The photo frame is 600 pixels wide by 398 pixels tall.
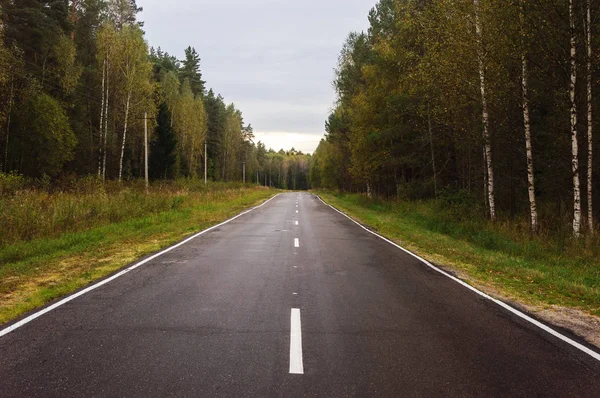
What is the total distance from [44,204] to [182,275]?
1012cm

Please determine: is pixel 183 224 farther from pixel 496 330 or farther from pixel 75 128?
pixel 75 128

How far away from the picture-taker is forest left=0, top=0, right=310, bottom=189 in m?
25.9

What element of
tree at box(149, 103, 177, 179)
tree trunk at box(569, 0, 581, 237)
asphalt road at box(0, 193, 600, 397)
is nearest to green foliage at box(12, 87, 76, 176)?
tree at box(149, 103, 177, 179)

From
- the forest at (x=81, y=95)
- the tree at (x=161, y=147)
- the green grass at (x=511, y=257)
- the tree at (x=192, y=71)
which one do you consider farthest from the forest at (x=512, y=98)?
the tree at (x=192, y=71)

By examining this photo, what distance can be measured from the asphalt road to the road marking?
1 cm

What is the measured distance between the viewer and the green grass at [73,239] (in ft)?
23.0

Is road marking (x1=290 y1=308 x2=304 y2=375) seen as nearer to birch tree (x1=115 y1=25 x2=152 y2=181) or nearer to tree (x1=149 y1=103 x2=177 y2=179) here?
birch tree (x1=115 y1=25 x2=152 y2=181)

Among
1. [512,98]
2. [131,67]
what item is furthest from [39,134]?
[512,98]

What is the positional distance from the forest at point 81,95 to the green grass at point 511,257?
20055 mm

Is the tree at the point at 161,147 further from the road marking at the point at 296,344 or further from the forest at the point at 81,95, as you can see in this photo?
the road marking at the point at 296,344

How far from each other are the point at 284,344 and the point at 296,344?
14 cm

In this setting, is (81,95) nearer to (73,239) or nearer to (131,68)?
(131,68)

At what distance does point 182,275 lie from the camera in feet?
26.0

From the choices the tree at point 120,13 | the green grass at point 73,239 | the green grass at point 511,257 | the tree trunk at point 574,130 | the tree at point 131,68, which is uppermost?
the tree at point 120,13
